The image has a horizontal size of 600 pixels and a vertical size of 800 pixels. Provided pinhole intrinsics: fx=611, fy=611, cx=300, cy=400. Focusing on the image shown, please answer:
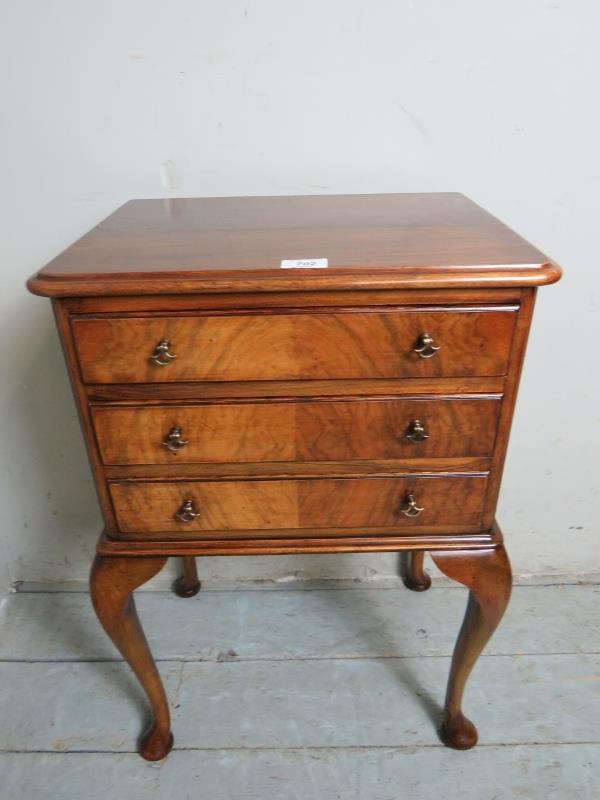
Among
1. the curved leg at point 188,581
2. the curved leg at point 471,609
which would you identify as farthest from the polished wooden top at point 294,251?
the curved leg at point 188,581

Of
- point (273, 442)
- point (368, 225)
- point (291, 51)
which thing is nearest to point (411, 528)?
point (273, 442)

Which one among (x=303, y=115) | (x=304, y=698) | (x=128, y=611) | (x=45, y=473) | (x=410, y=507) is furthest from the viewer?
(x=45, y=473)

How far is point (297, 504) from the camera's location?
100 cm

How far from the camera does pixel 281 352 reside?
0.87 metres

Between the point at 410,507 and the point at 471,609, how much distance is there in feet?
0.99

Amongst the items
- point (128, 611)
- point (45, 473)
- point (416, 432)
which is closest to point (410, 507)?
point (416, 432)

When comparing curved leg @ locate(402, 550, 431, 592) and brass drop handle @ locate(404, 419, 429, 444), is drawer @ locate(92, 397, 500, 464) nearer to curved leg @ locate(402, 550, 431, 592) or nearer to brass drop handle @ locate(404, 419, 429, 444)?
brass drop handle @ locate(404, 419, 429, 444)

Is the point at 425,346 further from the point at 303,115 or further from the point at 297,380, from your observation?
the point at 303,115

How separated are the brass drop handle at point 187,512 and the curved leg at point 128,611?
11 cm

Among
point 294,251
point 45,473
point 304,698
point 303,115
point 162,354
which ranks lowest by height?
point 304,698

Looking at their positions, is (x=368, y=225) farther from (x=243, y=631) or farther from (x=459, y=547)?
(x=243, y=631)

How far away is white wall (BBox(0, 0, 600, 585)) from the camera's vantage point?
1.17 meters

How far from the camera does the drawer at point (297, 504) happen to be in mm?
979

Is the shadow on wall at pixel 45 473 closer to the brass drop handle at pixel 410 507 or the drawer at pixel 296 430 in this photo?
the drawer at pixel 296 430
